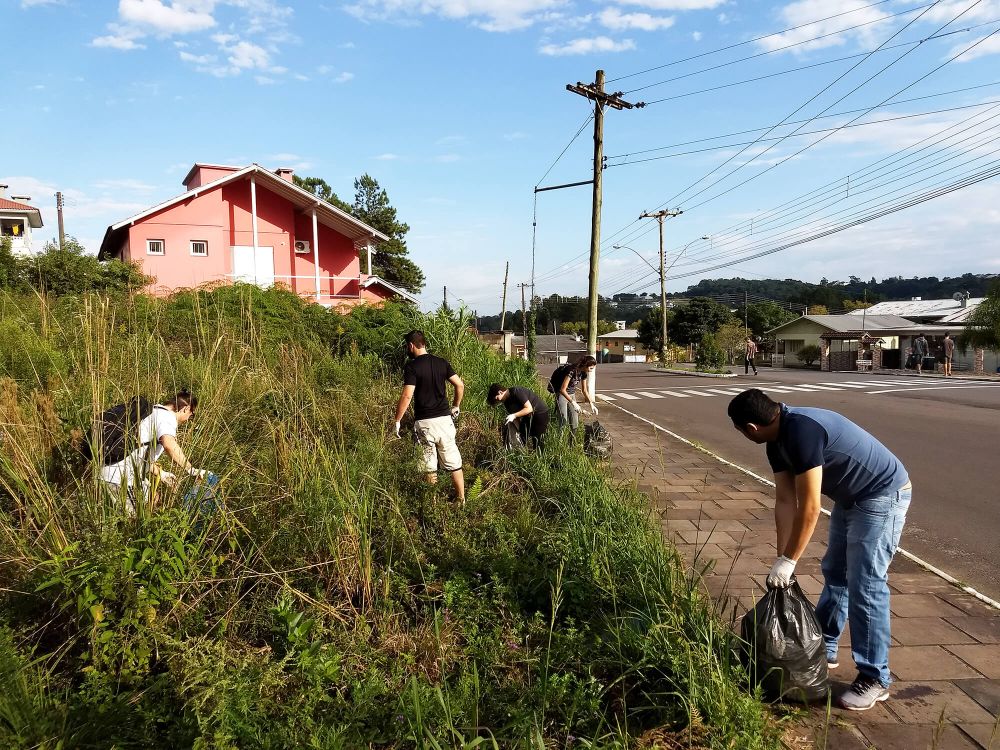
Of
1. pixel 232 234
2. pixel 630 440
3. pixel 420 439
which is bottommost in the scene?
pixel 630 440

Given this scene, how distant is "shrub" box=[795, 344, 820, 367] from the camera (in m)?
44.2

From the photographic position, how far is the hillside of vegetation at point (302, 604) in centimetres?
261

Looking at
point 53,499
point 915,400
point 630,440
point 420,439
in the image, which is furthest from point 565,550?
point 915,400

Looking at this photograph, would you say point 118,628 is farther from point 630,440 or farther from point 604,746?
point 630,440

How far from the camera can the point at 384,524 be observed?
4.25 meters

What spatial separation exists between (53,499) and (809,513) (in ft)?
12.0

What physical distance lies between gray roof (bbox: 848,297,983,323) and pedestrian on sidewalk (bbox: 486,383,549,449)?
51323 millimetres

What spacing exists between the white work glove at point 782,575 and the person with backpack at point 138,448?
291 cm

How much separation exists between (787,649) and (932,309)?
67.4 m

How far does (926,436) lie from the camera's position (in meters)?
10.9

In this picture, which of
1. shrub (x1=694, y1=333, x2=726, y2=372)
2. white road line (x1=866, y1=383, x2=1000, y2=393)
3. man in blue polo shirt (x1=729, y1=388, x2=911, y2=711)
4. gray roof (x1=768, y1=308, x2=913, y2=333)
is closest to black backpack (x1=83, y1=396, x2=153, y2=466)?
man in blue polo shirt (x1=729, y1=388, x2=911, y2=711)

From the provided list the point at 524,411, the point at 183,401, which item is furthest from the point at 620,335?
the point at 183,401

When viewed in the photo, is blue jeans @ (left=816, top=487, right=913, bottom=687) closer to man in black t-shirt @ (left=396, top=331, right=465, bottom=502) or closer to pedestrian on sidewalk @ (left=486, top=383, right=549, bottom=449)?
man in black t-shirt @ (left=396, top=331, right=465, bottom=502)

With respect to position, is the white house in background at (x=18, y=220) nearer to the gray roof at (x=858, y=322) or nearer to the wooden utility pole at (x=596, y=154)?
the wooden utility pole at (x=596, y=154)
